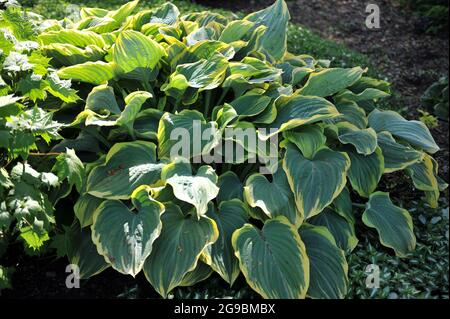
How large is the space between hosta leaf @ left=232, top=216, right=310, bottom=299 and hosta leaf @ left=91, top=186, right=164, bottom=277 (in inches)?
16.7

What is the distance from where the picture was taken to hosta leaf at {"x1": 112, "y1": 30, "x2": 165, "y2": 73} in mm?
3221

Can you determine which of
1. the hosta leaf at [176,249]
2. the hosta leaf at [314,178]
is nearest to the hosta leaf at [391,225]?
the hosta leaf at [314,178]

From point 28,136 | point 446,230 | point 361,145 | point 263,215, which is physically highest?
point 28,136

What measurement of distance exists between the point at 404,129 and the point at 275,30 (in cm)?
105

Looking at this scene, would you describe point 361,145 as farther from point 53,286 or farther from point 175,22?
point 53,286

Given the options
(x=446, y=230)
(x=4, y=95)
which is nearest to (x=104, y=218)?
(x=4, y=95)

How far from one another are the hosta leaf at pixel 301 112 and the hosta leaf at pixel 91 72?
0.96 meters

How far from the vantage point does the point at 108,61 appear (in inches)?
139

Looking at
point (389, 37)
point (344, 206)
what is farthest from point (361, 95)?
point (389, 37)

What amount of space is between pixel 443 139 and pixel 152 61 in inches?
97.2

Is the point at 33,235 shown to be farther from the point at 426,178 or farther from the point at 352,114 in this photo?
the point at 426,178

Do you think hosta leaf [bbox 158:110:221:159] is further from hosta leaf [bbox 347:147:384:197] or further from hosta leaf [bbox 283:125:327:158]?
hosta leaf [bbox 347:147:384:197]

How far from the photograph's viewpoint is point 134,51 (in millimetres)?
3248

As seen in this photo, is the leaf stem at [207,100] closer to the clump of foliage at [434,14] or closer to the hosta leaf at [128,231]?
the hosta leaf at [128,231]
